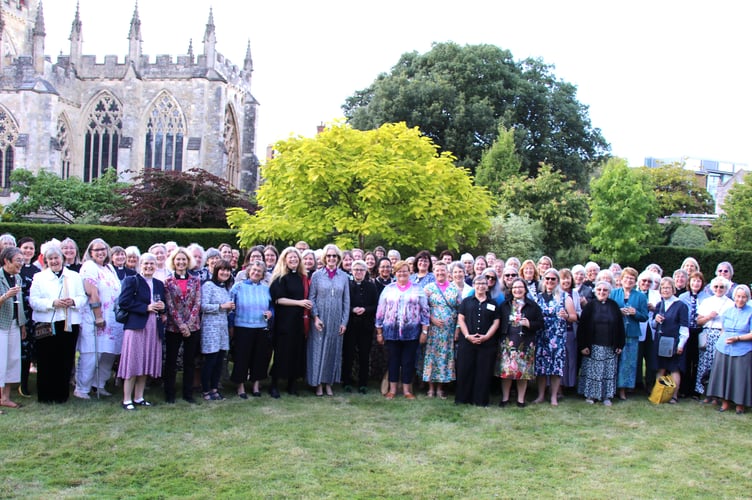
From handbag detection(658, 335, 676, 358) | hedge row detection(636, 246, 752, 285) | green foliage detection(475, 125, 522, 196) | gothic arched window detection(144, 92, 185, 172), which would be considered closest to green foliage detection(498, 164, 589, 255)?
green foliage detection(475, 125, 522, 196)

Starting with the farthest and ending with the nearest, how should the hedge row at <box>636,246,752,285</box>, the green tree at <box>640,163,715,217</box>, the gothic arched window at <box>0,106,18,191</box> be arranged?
the green tree at <box>640,163,715,217</box> → the gothic arched window at <box>0,106,18,191</box> → the hedge row at <box>636,246,752,285</box>

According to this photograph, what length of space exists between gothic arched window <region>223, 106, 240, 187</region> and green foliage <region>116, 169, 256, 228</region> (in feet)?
44.4

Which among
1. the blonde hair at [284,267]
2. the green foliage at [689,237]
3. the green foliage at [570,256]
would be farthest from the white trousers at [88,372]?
the green foliage at [689,237]

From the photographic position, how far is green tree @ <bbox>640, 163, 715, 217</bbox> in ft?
160

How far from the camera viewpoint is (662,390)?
9.16m

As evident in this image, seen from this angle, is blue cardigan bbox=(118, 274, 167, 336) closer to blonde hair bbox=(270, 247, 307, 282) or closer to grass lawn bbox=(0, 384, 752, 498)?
grass lawn bbox=(0, 384, 752, 498)

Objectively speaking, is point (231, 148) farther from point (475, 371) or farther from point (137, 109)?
point (475, 371)

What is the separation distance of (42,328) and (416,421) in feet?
14.2

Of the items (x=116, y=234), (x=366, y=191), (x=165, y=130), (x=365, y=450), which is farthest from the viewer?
(x=165, y=130)

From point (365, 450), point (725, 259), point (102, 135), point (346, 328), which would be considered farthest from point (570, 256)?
point (102, 135)

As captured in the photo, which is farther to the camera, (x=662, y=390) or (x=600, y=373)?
(x=662, y=390)

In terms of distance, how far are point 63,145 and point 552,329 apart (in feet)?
120

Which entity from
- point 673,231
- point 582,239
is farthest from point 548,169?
point 673,231

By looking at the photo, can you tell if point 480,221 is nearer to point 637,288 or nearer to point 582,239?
point 637,288
